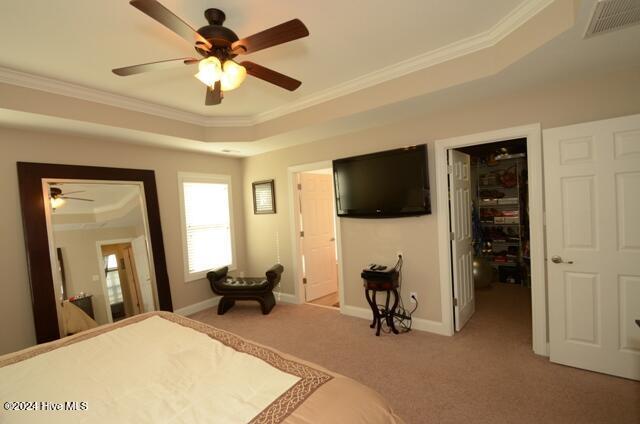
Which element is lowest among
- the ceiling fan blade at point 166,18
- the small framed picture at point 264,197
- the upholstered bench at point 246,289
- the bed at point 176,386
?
the upholstered bench at point 246,289

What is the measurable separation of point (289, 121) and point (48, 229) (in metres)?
2.80

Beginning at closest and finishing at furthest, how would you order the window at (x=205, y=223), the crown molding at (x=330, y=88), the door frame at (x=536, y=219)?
the crown molding at (x=330, y=88) < the door frame at (x=536, y=219) < the window at (x=205, y=223)

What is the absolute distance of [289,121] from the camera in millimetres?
3488

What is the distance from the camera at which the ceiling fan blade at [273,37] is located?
1.40 m

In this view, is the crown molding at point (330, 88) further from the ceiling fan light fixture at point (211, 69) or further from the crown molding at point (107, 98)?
the ceiling fan light fixture at point (211, 69)

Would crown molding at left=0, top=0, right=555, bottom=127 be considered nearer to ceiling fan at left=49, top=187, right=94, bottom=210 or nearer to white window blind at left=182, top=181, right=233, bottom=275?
ceiling fan at left=49, top=187, right=94, bottom=210

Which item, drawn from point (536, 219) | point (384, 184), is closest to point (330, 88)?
point (384, 184)

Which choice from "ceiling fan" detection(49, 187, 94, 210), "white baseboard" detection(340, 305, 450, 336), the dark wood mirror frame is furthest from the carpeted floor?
"ceiling fan" detection(49, 187, 94, 210)

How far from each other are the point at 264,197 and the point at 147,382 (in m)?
3.55

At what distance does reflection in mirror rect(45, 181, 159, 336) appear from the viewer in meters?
3.01

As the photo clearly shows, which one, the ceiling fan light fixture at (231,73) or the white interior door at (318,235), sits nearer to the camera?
the ceiling fan light fixture at (231,73)

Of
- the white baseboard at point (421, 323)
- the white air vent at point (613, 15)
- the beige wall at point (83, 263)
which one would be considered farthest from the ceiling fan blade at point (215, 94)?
the white baseboard at point (421, 323)

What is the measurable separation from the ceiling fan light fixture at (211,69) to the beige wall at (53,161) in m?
2.58

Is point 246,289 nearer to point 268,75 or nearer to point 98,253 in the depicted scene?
point 98,253
